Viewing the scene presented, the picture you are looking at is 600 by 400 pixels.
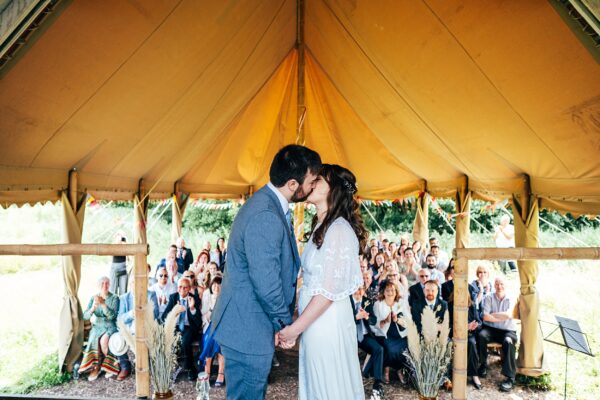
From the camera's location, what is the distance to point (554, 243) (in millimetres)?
13406

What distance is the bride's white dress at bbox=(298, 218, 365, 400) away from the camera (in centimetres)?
205

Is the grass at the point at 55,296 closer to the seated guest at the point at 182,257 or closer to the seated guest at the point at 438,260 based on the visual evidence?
the seated guest at the point at 182,257

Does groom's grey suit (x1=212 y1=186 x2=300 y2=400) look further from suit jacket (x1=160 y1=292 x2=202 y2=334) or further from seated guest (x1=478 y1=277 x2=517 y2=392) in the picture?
seated guest (x1=478 y1=277 x2=517 y2=392)

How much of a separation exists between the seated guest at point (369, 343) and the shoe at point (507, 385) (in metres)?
1.27

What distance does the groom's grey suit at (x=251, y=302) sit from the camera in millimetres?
1899

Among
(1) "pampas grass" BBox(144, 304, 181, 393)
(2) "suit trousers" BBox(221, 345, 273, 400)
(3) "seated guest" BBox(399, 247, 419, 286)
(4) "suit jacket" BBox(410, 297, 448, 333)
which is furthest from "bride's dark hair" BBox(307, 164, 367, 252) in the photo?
(3) "seated guest" BBox(399, 247, 419, 286)

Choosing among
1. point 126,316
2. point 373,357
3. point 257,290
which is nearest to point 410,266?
point 373,357

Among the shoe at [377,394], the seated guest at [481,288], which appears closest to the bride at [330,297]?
the shoe at [377,394]

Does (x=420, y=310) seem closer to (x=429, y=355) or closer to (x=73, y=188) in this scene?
(x=429, y=355)

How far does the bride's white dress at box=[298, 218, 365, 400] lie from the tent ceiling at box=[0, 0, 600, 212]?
1714 millimetres

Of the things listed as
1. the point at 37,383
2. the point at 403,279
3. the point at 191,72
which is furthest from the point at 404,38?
the point at 37,383

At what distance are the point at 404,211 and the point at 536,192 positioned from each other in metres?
13.1

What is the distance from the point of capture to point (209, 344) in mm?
4477

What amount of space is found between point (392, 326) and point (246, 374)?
9.65 ft
